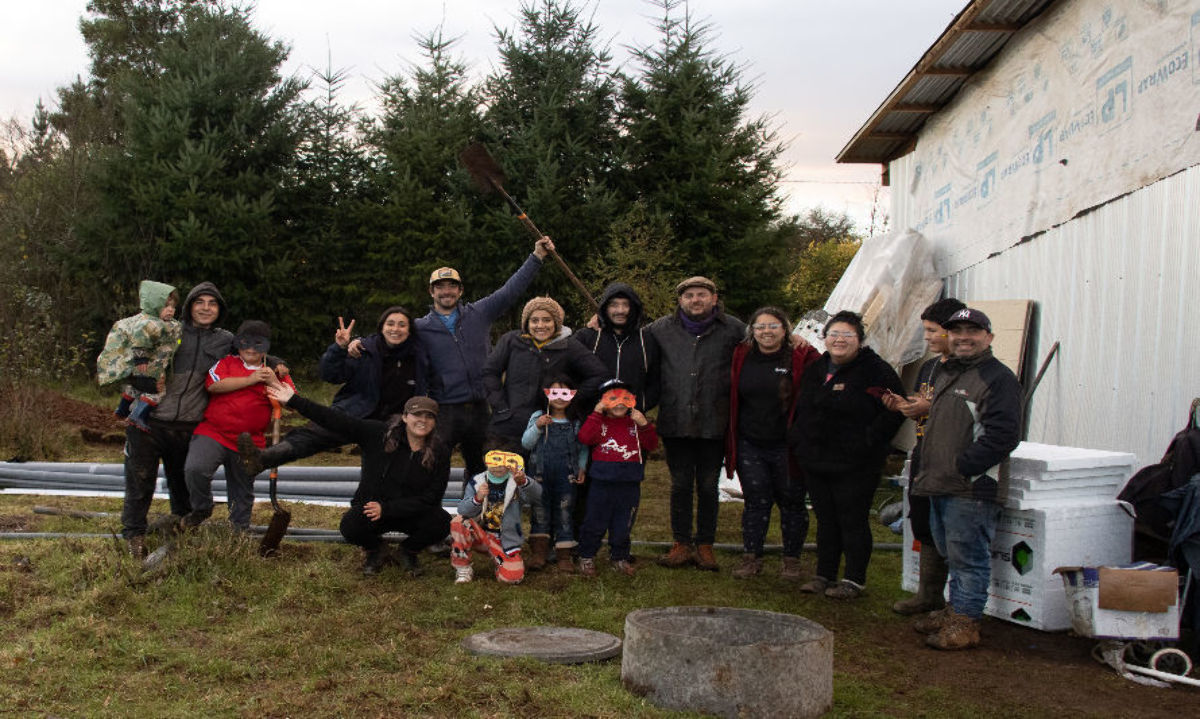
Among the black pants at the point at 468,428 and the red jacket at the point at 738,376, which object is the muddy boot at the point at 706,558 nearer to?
the red jacket at the point at 738,376

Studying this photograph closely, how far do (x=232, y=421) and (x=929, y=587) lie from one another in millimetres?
4229

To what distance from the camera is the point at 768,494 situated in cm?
669

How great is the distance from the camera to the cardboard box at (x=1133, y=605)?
4680 millimetres

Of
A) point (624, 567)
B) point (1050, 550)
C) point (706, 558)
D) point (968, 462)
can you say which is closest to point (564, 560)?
point (624, 567)

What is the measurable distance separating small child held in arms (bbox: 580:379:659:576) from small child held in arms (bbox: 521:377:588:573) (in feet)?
0.35

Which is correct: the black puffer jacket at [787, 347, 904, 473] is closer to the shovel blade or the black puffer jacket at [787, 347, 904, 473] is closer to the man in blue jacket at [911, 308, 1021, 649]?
the man in blue jacket at [911, 308, 1021, 649]

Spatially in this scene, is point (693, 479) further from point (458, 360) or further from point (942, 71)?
point (942, 71)

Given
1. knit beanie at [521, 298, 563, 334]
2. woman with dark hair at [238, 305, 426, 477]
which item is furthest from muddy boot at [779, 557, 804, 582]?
woman with dark hair at [238, 305, 426, 477]

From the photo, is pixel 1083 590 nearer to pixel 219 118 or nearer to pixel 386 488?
pixel 386 488

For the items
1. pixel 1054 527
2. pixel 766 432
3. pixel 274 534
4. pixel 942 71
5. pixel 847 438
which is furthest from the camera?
pixel 942 71

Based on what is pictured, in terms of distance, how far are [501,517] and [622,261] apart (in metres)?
9.38

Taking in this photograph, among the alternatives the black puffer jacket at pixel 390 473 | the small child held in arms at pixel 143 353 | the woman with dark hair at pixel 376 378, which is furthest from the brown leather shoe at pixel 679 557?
the small child held in arms at pixel 143 353

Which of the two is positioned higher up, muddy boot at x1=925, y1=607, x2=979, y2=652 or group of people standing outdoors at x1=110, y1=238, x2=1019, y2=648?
group of people standing outdoors at x1=110, y1=238, x2=1019, y2=648

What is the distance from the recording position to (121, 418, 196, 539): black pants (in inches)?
250
